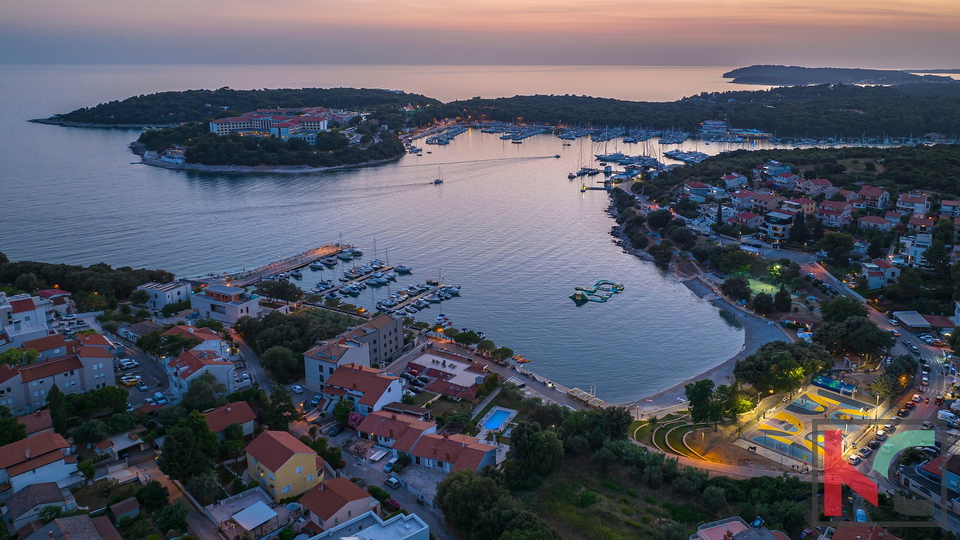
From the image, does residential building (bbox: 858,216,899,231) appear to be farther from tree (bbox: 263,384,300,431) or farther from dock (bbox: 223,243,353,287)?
tree (bbox: 263,384,300,431)

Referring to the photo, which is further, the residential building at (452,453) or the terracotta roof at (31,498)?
the residential building at (452,453)

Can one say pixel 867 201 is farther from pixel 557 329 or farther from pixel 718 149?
pixel 718 149

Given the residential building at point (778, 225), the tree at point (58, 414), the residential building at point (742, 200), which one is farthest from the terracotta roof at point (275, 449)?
the residential building at point (742, 200)

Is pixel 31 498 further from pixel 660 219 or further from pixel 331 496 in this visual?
pixel 660 219

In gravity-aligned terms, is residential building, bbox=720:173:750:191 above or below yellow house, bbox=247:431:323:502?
above

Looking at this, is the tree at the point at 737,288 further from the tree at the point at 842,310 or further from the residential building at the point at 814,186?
the residential building at the point at 814,186

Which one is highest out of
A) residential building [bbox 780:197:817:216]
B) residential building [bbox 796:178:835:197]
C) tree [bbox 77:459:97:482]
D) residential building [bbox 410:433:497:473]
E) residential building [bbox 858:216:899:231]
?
residential building [bbox 796:178:835:197]

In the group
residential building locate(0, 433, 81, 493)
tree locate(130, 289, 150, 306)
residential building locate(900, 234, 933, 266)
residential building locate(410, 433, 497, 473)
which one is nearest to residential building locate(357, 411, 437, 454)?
residential building locate(410, 433, 497, 473)
